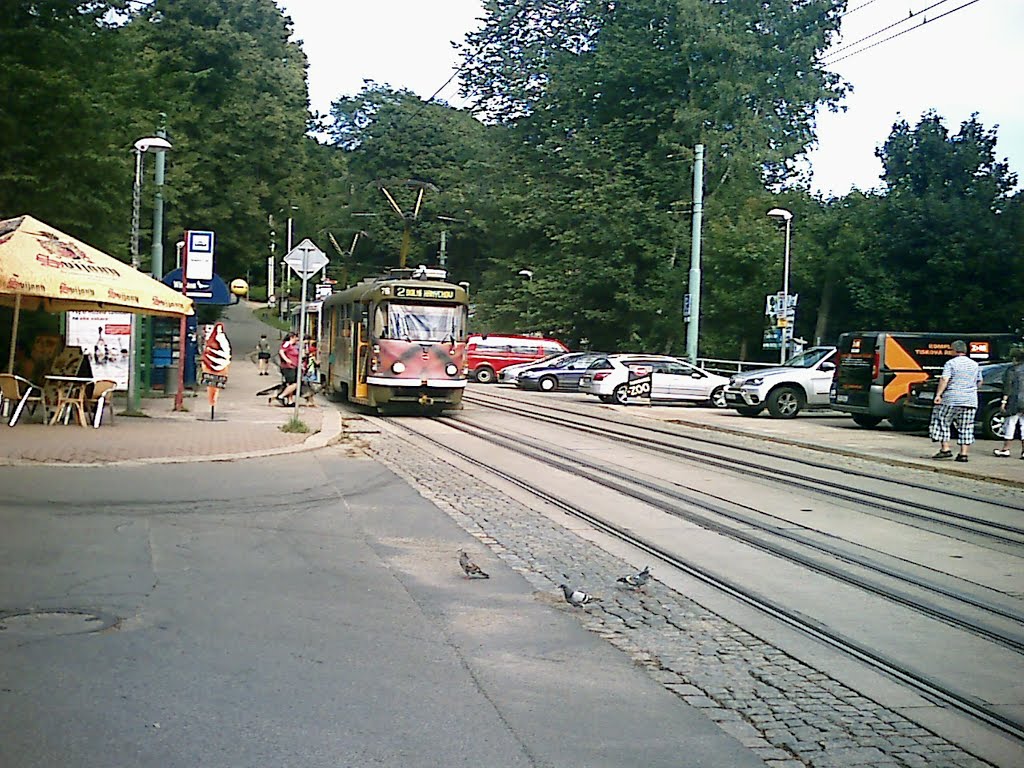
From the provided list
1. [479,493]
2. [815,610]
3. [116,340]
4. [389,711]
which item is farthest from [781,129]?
[389,711]

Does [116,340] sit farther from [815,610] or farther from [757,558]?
[815,610]

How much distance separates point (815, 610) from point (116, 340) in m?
19.2

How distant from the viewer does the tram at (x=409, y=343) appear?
2605cm

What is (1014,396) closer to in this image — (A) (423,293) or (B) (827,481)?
(B) (827,481)

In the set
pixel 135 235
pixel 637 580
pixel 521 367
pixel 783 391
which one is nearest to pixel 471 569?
pixel 637 580

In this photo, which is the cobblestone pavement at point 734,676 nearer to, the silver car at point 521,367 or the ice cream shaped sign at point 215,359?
the ice cream shaped sign at point 215,359

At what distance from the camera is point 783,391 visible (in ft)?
97.6

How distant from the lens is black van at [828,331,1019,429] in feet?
80.8

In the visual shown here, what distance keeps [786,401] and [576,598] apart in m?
22.6

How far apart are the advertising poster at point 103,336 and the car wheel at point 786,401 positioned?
15172 millimetres

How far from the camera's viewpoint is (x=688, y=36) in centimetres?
4778

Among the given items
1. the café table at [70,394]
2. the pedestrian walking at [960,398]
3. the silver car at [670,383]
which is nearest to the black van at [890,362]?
the pedestrian walking at [960,398]

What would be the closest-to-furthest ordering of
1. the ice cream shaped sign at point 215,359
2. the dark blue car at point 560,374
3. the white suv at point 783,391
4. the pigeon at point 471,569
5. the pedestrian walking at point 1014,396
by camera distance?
the pigeon at point 471,569 → the pedestrian walking at point 1014,396 → the ice cream shaped sign at point 215,359 → the white suv at point 783,391 → the dark blue car at point 560,374

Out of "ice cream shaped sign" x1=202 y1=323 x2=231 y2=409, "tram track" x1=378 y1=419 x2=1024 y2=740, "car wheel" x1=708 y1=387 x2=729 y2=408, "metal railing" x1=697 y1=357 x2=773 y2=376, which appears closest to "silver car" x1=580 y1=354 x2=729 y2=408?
"car wheel" x1=708 y1=387 x2=729 y2=408
